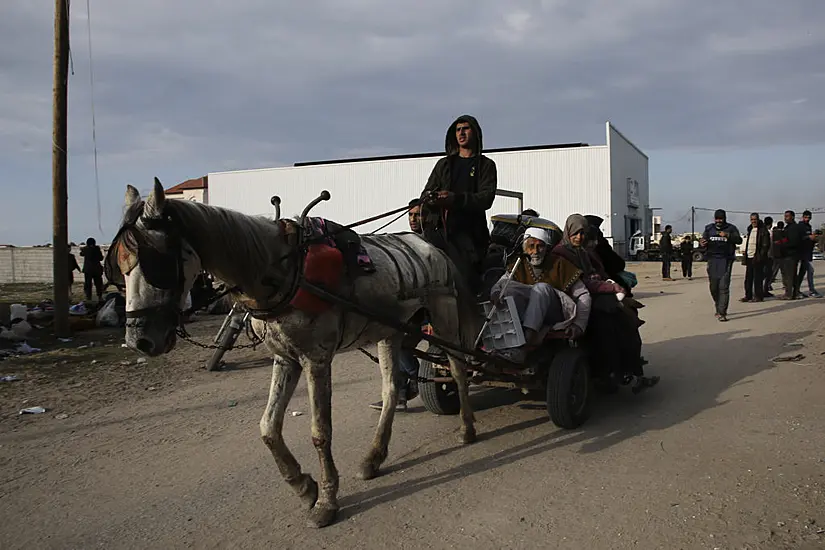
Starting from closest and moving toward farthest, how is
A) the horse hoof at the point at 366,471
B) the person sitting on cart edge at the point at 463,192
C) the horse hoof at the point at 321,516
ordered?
the horse hoof at the point at 321,516, the horse hoof at the point at 366,471, the person sitting on cart edge at the point at 463,192

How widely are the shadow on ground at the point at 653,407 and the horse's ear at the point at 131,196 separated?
2251 mm

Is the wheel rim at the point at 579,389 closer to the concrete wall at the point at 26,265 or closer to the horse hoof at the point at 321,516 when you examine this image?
the horse hoof at the point at 321,516

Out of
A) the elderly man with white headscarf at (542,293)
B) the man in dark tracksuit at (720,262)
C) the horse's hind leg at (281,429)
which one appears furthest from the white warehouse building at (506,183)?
the horse's hind leg at (281,429)

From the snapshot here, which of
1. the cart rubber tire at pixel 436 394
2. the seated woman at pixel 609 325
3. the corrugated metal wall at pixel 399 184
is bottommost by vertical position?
the cart rubber tire at pixel 436 394

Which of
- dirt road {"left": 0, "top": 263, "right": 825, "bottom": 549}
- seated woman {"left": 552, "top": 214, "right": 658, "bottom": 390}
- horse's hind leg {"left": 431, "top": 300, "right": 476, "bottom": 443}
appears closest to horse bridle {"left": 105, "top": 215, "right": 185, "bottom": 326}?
dirt road {"left": 0, "top": 263, "right": 825, "bottom": 549}

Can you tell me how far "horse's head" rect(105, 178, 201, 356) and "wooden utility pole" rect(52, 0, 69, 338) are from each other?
9.53 meters

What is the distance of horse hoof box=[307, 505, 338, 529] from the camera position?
3.77 m

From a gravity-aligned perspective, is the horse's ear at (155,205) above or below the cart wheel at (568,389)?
above

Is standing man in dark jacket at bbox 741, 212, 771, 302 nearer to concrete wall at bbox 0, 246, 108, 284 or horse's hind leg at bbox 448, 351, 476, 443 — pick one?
horse's hind leg at bbox 448, 351, 476, 443

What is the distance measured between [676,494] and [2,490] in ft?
15.2

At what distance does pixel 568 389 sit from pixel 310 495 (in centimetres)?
241

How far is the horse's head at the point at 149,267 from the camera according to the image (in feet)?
10.2

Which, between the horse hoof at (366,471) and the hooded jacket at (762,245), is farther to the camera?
the hooded jacket at (762,245)

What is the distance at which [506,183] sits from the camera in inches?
1660
